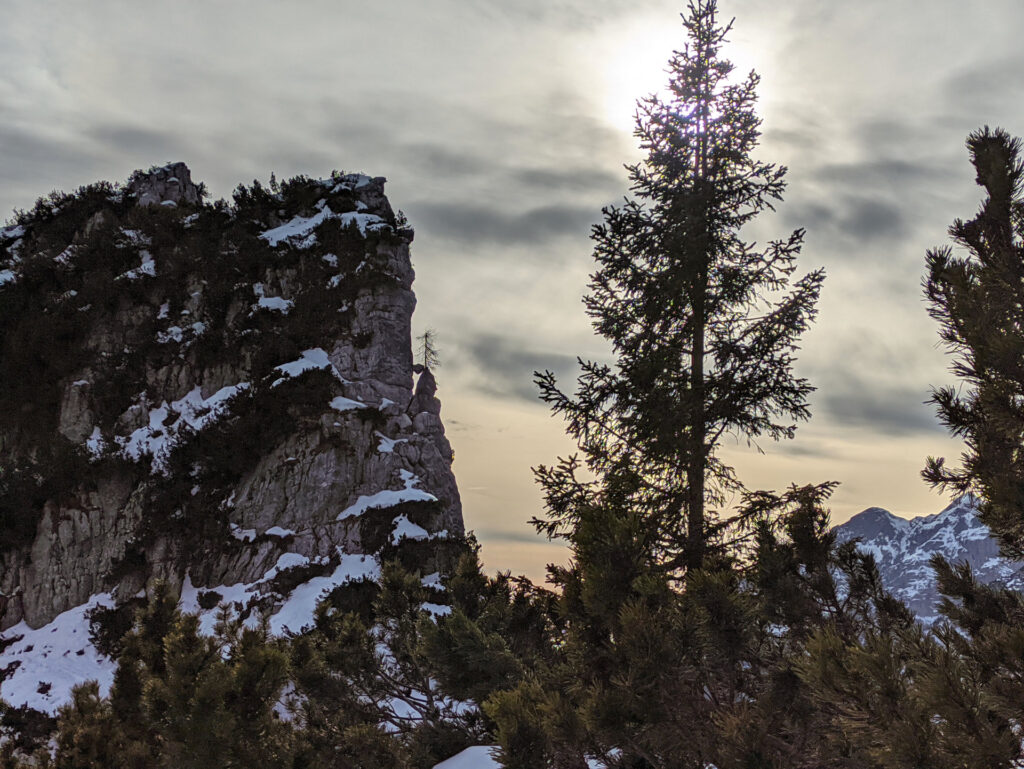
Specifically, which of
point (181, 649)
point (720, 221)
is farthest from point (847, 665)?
point (720, 221)

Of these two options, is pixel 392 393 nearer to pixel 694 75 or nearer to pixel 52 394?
pixel 52 394

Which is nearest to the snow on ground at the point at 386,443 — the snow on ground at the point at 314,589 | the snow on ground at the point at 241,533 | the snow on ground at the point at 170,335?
the snow on ground at the point at 314,589

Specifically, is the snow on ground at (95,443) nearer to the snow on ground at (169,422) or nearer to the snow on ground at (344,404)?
the snow on ground at (169,422)

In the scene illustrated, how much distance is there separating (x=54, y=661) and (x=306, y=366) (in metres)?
11.8

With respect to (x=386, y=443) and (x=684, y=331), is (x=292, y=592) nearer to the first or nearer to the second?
(x=386, y=443)

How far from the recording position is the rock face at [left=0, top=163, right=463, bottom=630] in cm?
2447

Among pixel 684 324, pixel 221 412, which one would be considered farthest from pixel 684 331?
pixel 221 412

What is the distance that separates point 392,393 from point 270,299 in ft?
19.5

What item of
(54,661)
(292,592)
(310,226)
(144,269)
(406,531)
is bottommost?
(54,661)

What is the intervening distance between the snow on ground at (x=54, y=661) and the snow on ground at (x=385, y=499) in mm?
8034

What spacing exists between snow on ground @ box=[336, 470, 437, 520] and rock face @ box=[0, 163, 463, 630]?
0.07m

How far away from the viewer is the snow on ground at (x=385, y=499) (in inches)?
952

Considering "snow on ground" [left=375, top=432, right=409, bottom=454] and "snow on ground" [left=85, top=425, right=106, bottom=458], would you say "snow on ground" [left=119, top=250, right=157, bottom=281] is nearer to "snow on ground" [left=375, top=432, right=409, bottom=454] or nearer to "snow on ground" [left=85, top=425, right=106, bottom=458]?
"snow on ground" [left=85, top=425, right=106, bottom=458]

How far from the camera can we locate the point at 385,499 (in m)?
24.3
